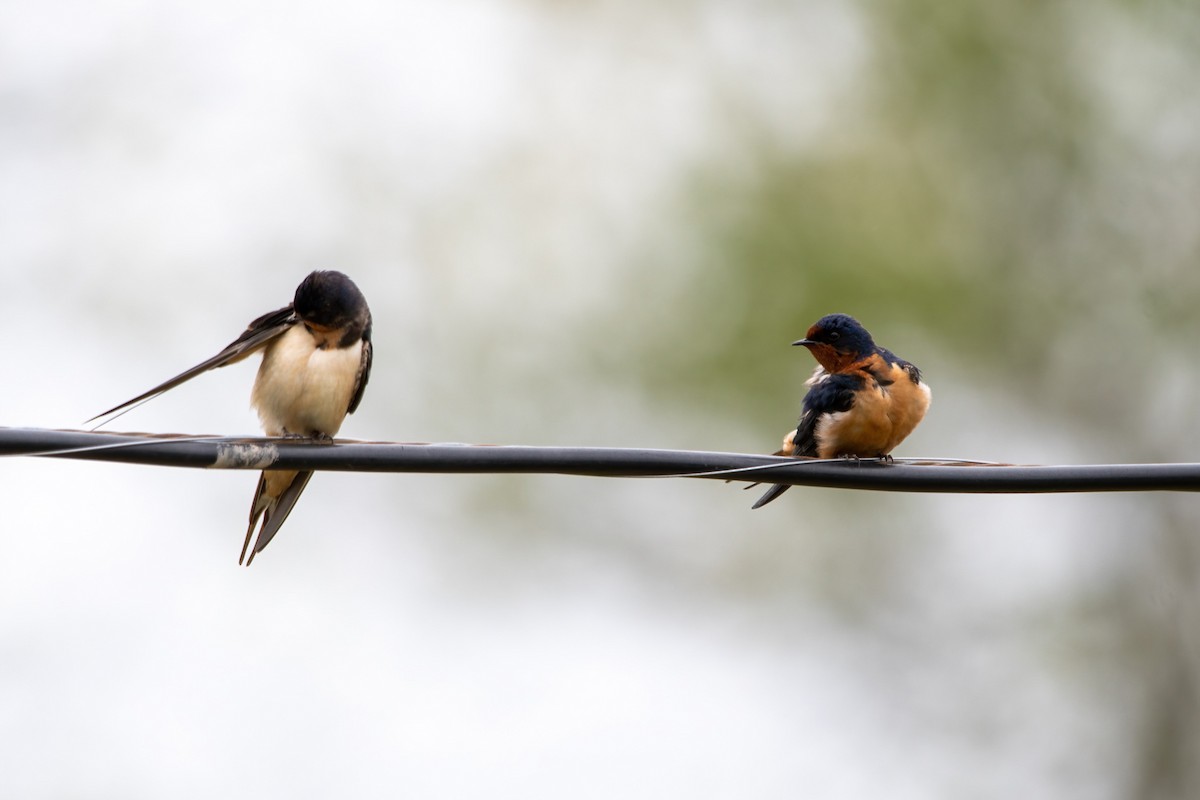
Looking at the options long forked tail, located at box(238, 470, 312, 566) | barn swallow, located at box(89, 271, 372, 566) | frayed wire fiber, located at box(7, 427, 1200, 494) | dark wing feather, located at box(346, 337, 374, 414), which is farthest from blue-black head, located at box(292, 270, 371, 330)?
frayed wire fiber, located at box(7, 427, 1200, 494)

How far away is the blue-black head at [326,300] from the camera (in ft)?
20.3

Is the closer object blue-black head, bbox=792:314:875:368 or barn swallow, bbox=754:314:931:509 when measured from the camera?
barn swallow, bbox=754:314:931:509

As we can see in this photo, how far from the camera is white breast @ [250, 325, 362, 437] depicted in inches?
243

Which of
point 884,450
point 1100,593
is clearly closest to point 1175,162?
point 1100,593

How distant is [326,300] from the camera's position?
20.4 feet

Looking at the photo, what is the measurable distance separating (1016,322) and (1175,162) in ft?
8.99

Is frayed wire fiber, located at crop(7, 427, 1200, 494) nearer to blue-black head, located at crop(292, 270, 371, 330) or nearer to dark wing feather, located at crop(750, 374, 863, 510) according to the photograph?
blue-black head, located at crop(292, 270, 371, 330)

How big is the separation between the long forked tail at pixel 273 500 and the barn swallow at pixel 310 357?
6cm

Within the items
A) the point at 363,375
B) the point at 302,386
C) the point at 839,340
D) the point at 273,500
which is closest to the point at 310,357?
the point at 302,386

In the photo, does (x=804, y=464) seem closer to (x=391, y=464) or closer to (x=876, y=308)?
(x=391, y=464)

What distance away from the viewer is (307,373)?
6156mm

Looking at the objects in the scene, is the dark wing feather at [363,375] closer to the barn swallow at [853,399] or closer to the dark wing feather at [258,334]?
the dark wing feather at [258,334]

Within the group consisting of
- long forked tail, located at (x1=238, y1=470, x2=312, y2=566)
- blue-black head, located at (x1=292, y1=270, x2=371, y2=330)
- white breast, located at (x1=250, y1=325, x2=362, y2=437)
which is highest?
blue-black head, located at (x1=292, y1=270, x2=371, y2=330)

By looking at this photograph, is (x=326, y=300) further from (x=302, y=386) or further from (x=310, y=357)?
(x=302, y=386)
